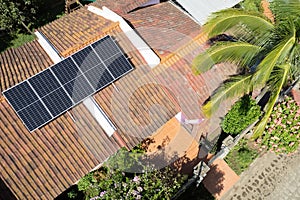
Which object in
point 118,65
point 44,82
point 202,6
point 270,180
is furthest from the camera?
point 202,6

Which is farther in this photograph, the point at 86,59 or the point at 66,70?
the point at 86,59

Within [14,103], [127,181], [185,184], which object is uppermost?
[14,103]

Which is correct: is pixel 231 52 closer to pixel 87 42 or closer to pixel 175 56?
pixel 175 56

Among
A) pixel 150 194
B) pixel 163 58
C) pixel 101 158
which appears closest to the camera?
pixel 150 194

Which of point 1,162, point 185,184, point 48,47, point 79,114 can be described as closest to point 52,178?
point 1,162

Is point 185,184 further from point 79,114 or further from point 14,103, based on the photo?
point 14,103

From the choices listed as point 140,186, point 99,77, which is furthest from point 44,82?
point 140,186

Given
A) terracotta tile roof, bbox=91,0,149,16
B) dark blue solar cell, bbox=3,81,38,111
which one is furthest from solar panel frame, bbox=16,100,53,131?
terracotta tile roof, bbox=91,0,149,16

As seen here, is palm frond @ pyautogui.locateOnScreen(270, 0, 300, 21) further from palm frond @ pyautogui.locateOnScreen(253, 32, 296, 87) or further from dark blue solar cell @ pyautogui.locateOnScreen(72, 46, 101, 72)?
dark blue solar cell @ pyautogui.locateOnScreen(72, 46, 101, 72)
